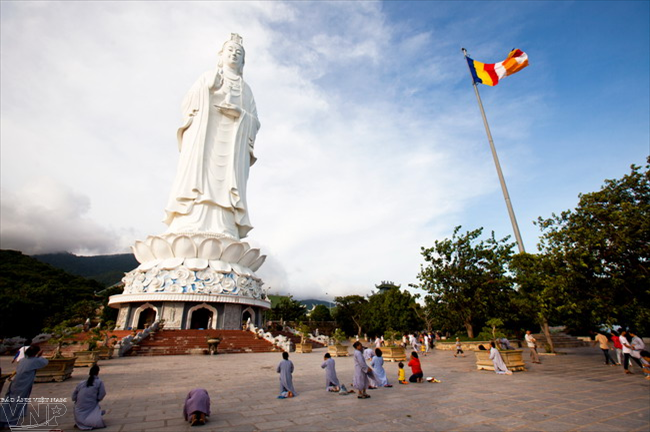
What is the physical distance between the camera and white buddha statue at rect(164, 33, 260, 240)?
26.0 metres

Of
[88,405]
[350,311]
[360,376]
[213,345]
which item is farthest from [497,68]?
[350,311]

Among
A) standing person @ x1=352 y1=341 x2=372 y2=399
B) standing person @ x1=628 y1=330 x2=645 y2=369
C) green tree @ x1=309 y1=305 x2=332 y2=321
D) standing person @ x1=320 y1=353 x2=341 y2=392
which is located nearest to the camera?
standing person @ x1=352 y1=341 x2=372 y2=399

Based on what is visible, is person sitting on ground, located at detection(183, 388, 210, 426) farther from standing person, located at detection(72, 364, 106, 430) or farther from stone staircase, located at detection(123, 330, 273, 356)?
stone staircase, located at detection(123, 330, 273, 356)

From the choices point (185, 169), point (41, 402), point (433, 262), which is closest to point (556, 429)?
point (41, 402)

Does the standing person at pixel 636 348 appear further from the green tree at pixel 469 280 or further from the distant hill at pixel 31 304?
the distant hill at pixel 31 304

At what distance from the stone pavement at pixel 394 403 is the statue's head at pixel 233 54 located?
28630 mm

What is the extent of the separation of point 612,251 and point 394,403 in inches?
321

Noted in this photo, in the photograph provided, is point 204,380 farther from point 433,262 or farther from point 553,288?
point 433,262

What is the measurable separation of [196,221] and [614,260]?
24.5 m

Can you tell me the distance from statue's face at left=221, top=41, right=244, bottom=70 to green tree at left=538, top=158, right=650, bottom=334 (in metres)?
29.9

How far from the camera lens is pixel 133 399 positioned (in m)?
6.69

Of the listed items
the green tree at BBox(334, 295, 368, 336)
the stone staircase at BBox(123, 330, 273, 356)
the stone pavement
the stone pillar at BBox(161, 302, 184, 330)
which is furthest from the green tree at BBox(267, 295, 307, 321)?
the stone pavement

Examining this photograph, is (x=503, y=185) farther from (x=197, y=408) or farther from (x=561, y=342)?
(x=561, y=342)

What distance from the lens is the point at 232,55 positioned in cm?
3089
